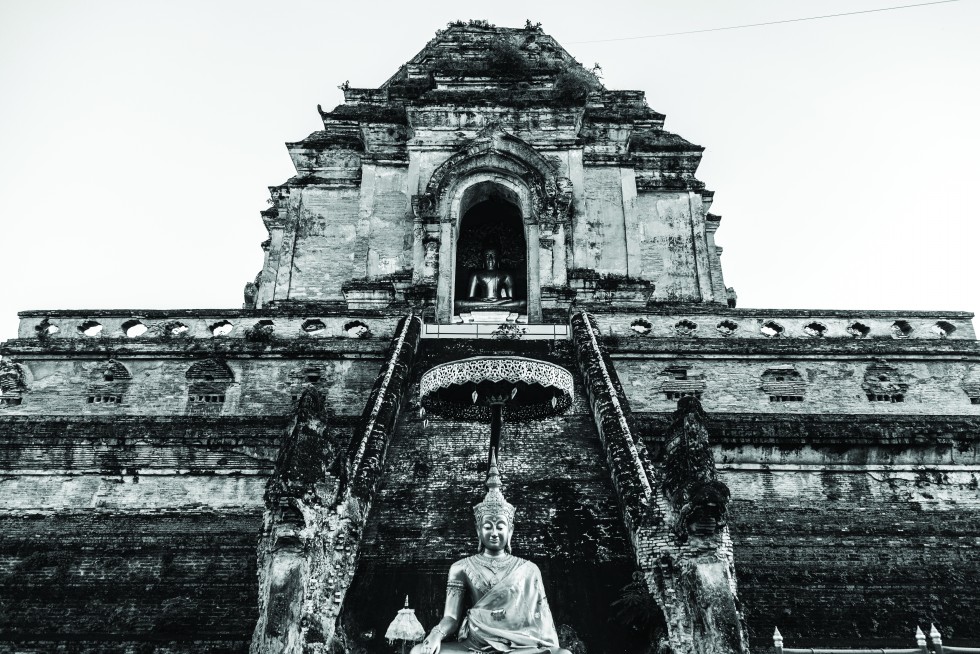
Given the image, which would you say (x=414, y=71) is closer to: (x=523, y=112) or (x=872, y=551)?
(x=523, y=112)

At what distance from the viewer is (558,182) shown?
19.8 metres

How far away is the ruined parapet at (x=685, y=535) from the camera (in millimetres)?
8250

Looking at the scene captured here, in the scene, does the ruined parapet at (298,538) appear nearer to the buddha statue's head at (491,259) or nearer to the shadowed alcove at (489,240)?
the shadowed alcove at (489,240)

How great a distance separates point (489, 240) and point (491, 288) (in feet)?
5.99

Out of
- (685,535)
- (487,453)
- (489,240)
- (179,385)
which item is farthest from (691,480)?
(489,240)

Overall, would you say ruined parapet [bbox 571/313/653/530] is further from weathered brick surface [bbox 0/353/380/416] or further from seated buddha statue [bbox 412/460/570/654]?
weathered brick surface [bbox 0/353/380/416]

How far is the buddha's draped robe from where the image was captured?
721 centimetres

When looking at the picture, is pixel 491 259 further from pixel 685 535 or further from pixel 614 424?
pixel 685 535

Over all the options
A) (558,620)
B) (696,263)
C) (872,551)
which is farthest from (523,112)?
(558,620)

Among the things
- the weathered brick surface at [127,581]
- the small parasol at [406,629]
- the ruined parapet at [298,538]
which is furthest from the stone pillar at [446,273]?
the small parasol at [406,629]

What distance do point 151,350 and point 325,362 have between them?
10.2 feet

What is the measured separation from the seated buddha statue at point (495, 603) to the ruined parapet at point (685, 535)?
1.57 meters

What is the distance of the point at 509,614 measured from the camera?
293 inches

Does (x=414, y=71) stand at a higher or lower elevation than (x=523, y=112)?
higher
